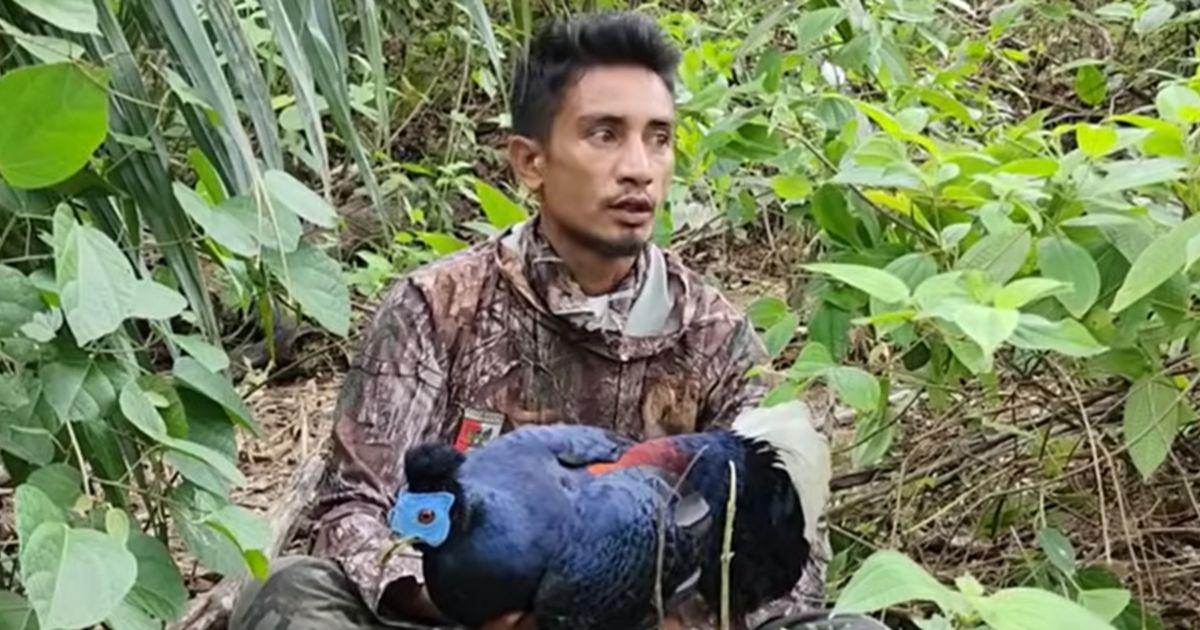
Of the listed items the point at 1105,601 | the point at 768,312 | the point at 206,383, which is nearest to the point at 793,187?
the point at 768,312

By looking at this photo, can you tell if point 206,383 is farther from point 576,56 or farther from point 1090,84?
point 1090,84

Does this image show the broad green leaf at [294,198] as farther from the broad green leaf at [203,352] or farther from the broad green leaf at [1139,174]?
the broad green leaf at [1139,174]

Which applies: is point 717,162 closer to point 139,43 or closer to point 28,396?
point 139,43

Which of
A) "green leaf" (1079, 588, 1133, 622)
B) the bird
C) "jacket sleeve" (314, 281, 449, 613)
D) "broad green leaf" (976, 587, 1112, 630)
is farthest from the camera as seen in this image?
"jacket sleeve" (314, 281, 449, 613)

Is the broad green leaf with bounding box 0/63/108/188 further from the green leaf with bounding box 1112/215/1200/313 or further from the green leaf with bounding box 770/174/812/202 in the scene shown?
the green leaf with bounding box 770/174/812/202

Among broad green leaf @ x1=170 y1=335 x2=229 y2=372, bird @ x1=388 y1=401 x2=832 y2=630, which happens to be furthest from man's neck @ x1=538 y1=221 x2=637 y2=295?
broad green leaf @ x1=170 y1=335 x2=229 y2=372

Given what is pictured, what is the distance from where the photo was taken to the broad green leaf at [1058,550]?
1594 millimetres

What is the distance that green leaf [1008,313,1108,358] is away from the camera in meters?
1.24

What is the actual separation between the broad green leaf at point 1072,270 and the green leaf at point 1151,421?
15 cm

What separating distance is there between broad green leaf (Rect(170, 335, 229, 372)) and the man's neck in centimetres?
67

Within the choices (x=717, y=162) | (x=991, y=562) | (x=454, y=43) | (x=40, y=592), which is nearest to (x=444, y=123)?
(x=454, y=43)

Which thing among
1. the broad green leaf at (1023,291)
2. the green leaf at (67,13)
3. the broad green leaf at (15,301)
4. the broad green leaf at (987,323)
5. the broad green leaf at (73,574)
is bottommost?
the broad green leaf at (73,574)

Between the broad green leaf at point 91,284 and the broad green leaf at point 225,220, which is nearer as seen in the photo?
the broad green leaf at point 91,284

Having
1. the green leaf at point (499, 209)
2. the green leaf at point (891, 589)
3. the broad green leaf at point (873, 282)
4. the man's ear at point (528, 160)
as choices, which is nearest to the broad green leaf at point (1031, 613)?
the green leaf at point (891, 589)
